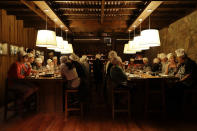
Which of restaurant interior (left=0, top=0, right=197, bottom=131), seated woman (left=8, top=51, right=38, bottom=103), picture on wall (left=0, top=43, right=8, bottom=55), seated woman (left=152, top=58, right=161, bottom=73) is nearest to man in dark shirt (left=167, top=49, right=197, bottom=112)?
restaurant interior (left=0, top=0, right=197, bottom=131)

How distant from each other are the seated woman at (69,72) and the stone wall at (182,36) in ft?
12.6

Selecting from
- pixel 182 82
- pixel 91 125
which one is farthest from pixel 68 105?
pixel 182 82

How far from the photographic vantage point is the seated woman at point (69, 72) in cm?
390

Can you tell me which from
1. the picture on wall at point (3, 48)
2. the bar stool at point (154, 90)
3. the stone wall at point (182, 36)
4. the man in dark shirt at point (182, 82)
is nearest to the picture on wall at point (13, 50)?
the picture on wall at point (3, 48)

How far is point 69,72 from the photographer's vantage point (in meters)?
3.95

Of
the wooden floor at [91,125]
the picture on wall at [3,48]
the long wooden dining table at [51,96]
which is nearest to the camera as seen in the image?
the wooden floor at [91,125]

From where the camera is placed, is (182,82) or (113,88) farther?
(182,82)

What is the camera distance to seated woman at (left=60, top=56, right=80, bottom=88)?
390 centimetres

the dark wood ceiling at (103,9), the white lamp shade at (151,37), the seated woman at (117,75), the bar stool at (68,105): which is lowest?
the bar stool at (68,105)

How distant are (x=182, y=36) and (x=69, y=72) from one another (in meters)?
4.49

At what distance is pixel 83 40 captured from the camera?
37.0 feet

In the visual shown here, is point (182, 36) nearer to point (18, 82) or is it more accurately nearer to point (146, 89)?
point (146, 89)

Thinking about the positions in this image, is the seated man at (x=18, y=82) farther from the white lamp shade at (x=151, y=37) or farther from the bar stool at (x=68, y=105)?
the white lamp shade at (x=151, y=37)

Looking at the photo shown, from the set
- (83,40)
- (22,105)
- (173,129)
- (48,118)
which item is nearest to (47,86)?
(48,118)
